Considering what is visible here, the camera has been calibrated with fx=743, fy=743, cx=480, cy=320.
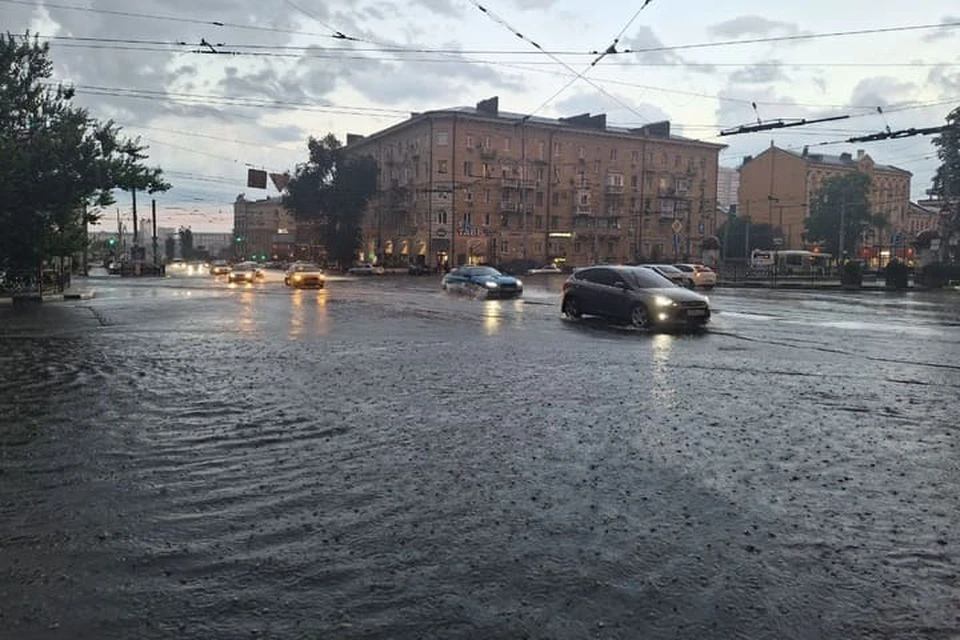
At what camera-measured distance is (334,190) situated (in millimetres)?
83438

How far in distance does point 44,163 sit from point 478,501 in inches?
1129

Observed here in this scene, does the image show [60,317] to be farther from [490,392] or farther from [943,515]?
[943,515]

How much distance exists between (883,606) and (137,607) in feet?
12.0

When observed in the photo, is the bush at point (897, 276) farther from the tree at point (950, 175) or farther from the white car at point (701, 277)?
the tree at point (950, 175)

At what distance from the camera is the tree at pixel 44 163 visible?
2781cm

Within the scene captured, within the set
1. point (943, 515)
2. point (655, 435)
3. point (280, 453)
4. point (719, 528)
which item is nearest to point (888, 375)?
point (655, 435)

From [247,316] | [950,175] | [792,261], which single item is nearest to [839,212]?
[792,261]

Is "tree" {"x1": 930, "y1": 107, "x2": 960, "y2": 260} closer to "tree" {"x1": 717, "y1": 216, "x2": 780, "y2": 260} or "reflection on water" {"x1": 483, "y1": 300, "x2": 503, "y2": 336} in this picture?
"tree" {"x1": 717, "y1": 216, "x2": 780, "y2": 260}

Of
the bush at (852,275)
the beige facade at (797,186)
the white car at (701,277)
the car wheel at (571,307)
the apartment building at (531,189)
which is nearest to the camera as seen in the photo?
the car wheel at (571,307)

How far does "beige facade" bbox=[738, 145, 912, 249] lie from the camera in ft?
356

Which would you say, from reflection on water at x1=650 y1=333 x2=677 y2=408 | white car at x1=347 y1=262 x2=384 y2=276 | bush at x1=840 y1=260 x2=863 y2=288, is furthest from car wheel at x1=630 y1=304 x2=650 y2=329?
white car at x1=347 y1=262 x2=384 y2=276

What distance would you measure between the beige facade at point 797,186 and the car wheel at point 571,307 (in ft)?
303

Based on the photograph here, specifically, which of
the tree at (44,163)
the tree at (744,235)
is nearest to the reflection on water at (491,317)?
the tree at (44,163)

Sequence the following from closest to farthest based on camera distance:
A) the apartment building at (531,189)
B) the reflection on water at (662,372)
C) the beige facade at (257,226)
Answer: the reflection on water at (662,372), the apartment building at (531,189), the beige facade at (257,226)
